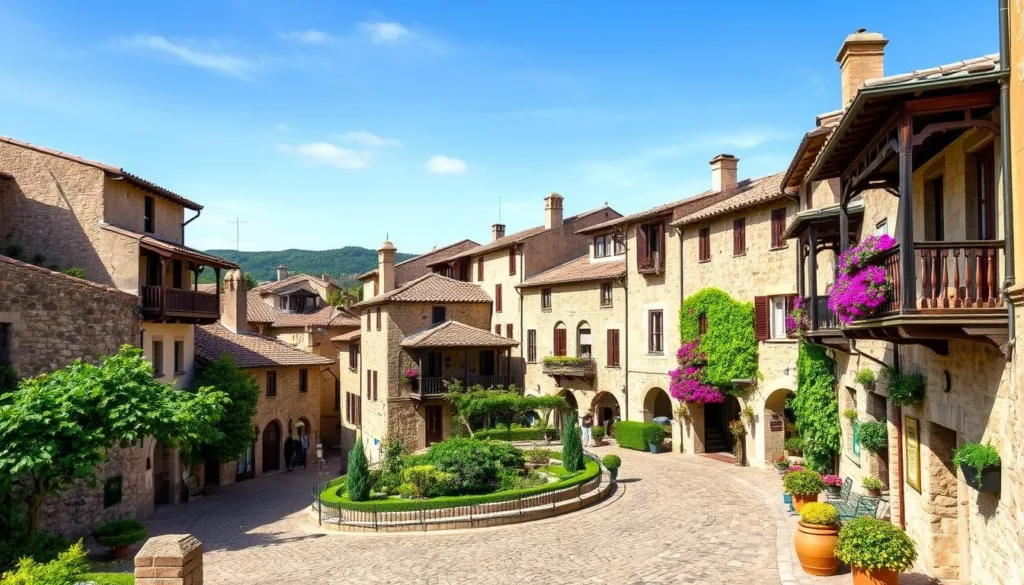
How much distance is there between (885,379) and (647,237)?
19.6 metres

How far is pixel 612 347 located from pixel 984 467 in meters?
26.8

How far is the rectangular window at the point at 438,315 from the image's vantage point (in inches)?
1617

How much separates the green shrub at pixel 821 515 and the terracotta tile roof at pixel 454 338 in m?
27.0

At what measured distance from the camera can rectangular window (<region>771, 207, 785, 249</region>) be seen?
85.7 feet

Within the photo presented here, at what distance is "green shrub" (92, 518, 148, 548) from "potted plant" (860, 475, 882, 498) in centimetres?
1976

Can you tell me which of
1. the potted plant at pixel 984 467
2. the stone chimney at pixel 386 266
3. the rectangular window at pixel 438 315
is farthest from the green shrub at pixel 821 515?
the stone chimney at pixel 386 266

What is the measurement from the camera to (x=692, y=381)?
29641 millimetres

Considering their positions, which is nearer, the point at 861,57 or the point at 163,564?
the point at 163,564

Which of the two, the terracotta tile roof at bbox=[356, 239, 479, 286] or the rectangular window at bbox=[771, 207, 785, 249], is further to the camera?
the terracotta tile roof at bbox=[356, 239, 479, 286]

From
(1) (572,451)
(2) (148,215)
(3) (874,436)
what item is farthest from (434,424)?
(3) (874,436)

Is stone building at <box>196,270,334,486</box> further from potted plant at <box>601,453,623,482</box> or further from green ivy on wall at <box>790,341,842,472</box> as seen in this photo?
green ivy on wall at <box>790,341,842,472</box>

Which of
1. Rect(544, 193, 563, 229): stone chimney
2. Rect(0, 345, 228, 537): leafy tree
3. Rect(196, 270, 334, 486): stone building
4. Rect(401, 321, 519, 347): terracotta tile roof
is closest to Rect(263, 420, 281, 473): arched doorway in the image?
Rect(196, 270, 334, 486): stone building

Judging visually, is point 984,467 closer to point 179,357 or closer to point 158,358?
point 158,358

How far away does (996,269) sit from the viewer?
30.1 ft
